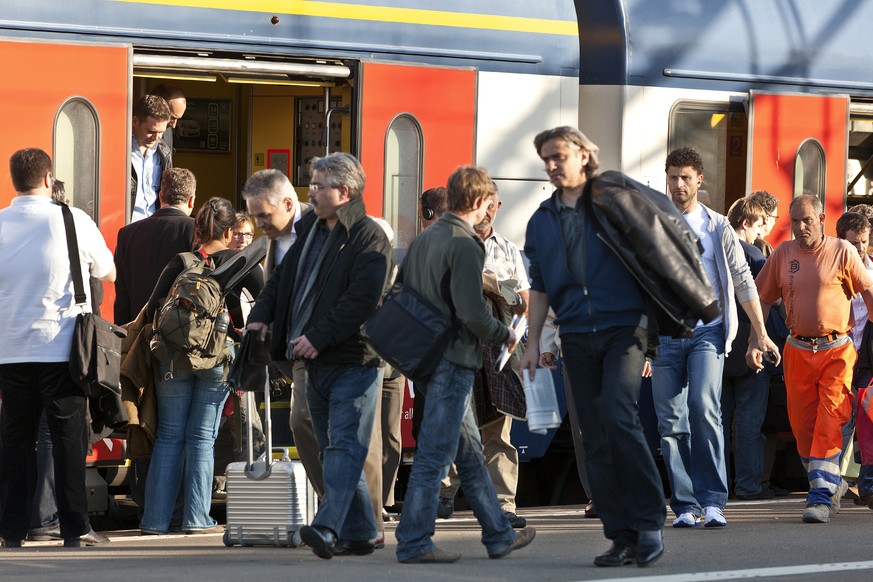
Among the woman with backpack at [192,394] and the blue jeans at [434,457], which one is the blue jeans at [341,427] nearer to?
the blue jeans at [434,457]

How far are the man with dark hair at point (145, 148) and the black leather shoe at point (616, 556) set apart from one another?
3420 mm

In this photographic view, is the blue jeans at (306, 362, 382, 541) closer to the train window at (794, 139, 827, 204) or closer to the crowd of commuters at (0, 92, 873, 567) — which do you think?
the crowd of commuters at (0, 92, 873, 567)

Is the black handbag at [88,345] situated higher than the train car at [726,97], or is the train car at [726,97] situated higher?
the train car at [726,97]

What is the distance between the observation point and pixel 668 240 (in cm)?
666

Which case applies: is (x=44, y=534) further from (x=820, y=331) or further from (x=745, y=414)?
(x=745, y=414)

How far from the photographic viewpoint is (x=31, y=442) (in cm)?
742

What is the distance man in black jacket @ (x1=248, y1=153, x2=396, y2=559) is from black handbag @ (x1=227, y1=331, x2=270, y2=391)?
58 millimetres

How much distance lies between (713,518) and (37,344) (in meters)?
3.32

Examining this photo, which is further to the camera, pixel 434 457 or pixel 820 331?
pixel 820 331

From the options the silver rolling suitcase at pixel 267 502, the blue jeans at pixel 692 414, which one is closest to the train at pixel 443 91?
the silver rolling suitcase at pixel 267 502

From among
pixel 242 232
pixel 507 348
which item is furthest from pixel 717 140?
pixel 507 348

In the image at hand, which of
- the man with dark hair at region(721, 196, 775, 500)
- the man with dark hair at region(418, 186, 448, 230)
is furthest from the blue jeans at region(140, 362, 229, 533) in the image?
the man with dark hair at region(721, 196, 775, 500)

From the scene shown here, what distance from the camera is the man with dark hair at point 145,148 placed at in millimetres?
8859

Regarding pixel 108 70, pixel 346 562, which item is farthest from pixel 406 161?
pixel 346 562
